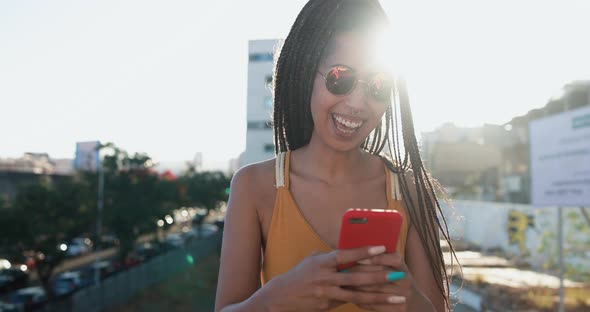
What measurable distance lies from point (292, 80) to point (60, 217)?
2907cm

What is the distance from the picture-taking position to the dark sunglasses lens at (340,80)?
1.48m

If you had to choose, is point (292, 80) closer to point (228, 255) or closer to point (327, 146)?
point (327, 146)

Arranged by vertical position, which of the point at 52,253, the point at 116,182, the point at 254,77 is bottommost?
the point at 52,253

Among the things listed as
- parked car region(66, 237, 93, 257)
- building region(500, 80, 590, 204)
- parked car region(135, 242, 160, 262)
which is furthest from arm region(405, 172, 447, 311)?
parked car region(66, 237, 93, 257)

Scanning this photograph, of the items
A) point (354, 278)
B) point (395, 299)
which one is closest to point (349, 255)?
point (354, 278)

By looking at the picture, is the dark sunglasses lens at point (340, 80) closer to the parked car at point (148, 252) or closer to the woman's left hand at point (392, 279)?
the woman's left hand at point (392, 279)

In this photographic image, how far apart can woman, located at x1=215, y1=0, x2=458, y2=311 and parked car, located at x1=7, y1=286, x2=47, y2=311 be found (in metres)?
30.2

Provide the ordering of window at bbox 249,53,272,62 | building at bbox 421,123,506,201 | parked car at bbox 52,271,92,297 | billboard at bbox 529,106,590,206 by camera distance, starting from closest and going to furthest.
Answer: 1. billboard at bbox 529,106,590,206
2. parked car at bbox 52,271,92,297
3. window at bbox 249,53,272,62
4. building at bbox 421,123,506,201

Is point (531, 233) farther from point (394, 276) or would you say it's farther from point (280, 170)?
point (394, 276)

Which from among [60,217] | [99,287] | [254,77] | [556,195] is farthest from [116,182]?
[556,195]

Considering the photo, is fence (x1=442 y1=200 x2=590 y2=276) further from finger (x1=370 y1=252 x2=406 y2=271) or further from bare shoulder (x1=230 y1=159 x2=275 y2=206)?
finger (x1=370 y1=252 x2=406 y2=271)

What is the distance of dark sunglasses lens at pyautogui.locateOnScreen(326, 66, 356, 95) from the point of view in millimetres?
1484

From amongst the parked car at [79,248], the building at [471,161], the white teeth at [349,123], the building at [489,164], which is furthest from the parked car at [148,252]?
the white teeth at [349,123]

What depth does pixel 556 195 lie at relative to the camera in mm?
7332
